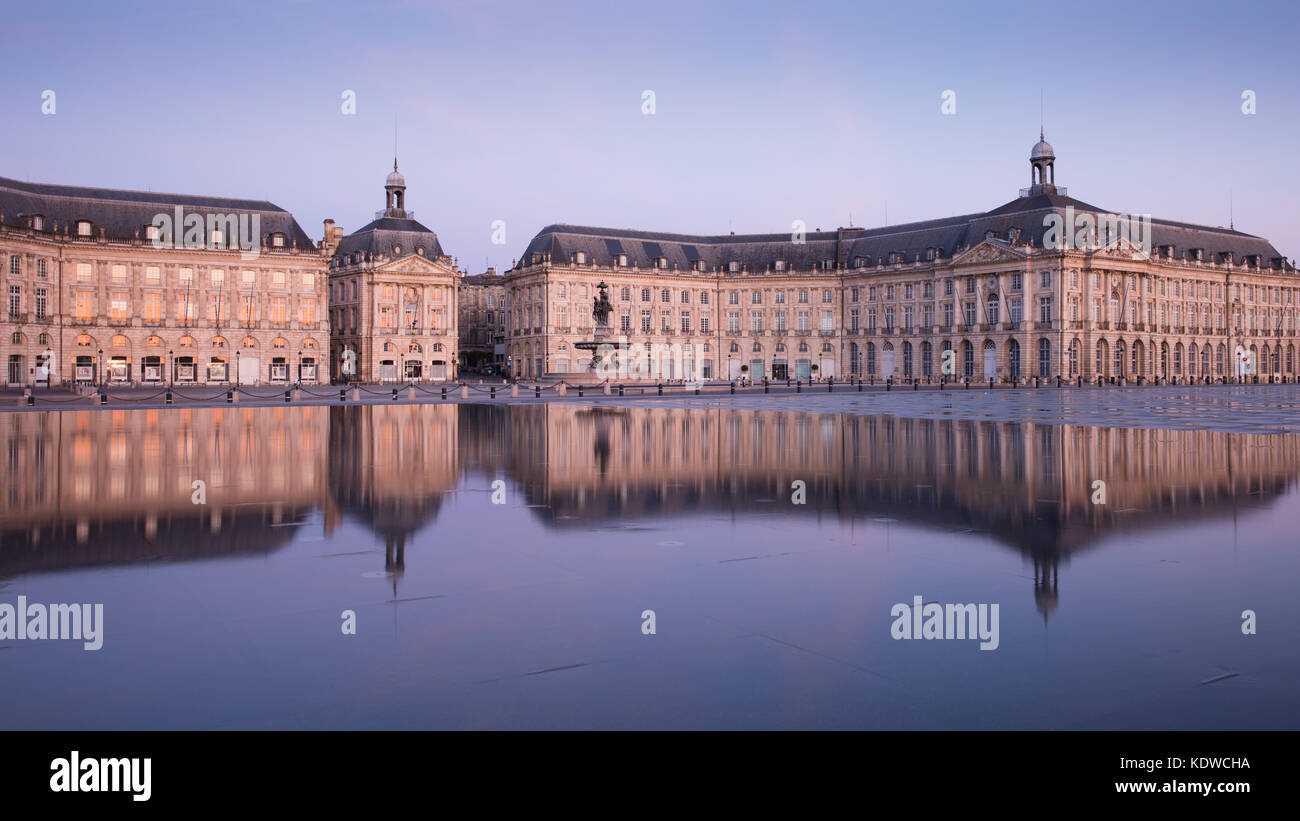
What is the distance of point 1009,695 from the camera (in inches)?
225

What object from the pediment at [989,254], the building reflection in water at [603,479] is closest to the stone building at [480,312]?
the pediment at [989,254]

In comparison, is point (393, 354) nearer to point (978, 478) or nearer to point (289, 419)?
point (289, 419)

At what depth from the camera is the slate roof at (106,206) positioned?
83375 millimetres

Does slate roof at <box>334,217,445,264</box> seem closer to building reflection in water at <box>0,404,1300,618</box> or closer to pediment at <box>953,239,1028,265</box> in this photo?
pediment at <box>953,239,1028,265</box>

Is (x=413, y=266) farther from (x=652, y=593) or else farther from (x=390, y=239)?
(x=652, y=593)

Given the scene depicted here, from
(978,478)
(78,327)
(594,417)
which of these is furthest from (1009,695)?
(78,327)

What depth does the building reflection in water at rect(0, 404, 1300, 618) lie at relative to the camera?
11.1 m

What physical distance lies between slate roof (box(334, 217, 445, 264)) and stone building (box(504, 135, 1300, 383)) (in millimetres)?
11243

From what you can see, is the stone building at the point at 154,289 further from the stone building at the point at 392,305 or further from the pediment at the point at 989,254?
the pediment at the point at 989,254

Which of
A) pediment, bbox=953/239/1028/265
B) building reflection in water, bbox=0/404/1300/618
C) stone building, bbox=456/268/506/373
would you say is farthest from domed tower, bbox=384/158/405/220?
building reflection in water, bbox=0/404/1300/618

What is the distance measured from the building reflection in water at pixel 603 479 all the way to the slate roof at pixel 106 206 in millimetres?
64706

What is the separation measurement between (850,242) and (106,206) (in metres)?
75.4

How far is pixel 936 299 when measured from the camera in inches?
4333
